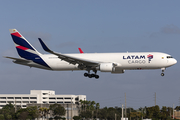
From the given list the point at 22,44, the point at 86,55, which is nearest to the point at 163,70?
the point at 86,55

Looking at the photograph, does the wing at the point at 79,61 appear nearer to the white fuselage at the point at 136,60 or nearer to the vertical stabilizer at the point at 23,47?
the white fuselage at the point at 136,60

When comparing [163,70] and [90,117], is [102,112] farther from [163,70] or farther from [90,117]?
[163,70]

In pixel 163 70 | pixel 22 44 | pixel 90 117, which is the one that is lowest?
pixel 90 117

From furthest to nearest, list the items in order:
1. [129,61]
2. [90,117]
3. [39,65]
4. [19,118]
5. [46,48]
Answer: [90,117] → [19,118] → [39,65] → [129,61] → [46,48]

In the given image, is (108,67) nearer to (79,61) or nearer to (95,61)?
(95,61)

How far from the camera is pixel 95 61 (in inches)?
2185

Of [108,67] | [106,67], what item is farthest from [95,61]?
[108,67]

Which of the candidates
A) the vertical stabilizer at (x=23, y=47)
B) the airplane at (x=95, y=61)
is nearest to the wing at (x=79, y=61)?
the airplane at (x=95, y=61)

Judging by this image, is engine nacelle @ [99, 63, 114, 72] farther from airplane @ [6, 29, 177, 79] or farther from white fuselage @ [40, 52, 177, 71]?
white fuselage @ [40, 52, 177, 71]

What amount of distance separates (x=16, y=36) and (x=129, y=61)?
77.7ft

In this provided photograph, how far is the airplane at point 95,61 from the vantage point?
175ft

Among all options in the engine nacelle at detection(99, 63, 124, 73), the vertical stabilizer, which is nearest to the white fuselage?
the engine nacelle at detection(99, 63, 124, 73)

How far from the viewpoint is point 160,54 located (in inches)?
2127

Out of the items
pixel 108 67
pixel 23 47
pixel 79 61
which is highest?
pixel 23 47
